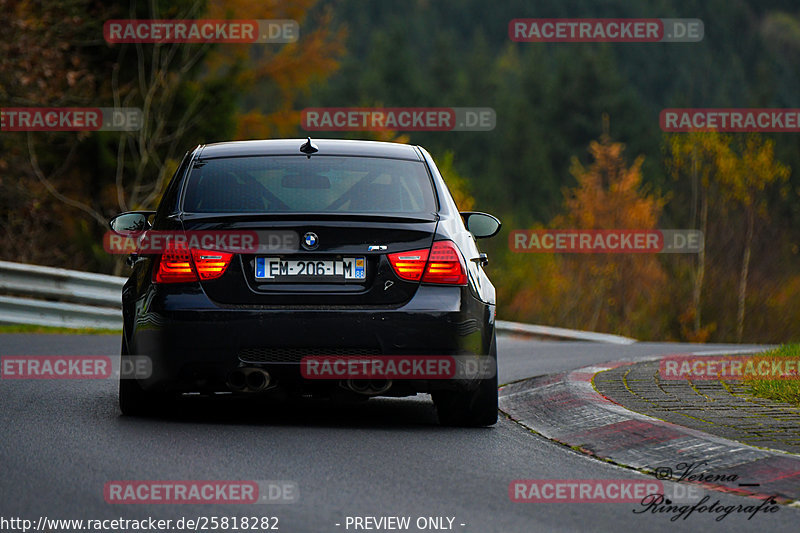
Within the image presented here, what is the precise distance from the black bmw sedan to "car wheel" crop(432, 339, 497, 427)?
8cm

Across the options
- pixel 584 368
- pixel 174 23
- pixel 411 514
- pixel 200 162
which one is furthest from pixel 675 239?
pixel 411 514

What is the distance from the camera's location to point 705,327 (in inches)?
1243

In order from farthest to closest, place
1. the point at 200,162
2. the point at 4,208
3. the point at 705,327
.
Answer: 1. the point at 705,327
2. the point at 4,208
3. the point at 200,162

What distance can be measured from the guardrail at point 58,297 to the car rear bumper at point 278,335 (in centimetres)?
790

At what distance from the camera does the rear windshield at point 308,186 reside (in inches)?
291

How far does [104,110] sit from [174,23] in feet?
7.38

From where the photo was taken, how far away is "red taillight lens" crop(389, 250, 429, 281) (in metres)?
7.10

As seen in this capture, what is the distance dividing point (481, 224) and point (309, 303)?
178 cm

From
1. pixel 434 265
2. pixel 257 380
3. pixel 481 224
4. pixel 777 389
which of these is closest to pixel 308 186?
pixel 434 265

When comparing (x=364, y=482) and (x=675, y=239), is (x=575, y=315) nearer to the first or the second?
(x=675, y=239)

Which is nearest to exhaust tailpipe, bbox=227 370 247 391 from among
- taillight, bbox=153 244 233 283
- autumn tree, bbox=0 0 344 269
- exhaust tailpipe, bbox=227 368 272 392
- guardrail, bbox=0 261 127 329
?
exhaust tailpipe, bbox=227 368 272 392

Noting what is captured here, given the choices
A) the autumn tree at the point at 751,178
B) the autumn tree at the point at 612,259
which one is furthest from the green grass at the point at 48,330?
the autumn tree at the point at 751,178

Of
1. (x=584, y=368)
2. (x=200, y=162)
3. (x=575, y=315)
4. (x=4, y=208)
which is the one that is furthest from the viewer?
(x=575, y=315)

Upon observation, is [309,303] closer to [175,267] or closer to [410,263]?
[410,263]
